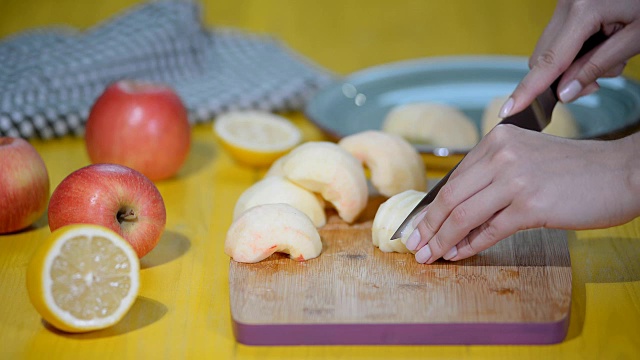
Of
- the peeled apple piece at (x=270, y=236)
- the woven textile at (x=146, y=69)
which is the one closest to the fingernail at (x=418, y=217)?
the peeled apple piece at (x=270, y=236)

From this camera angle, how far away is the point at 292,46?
8.66 ft

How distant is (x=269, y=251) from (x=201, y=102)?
849mm

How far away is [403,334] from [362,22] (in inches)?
68.3

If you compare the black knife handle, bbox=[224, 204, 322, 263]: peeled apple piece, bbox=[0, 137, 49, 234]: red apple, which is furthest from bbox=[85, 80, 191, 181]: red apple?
the black knife handle

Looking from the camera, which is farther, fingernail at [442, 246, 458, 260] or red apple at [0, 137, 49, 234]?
red apple at [0, 137, 49, 234]

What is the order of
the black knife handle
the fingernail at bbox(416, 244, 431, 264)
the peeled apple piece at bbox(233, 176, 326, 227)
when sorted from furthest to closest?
1. the black knife handle
2. the peeled apple piece at bbox(233, 176, 326, 227)
3. the fingernail at bbox(416, 244, 431, 264)

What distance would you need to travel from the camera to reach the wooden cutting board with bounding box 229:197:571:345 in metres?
1.25

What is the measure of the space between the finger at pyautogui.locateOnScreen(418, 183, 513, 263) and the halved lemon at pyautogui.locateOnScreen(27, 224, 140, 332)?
0.45 metres

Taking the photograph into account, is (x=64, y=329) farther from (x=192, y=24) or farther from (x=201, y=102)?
(x=192, y=24)

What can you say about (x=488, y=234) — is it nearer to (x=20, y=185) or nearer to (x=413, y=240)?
(x=413, y=240)

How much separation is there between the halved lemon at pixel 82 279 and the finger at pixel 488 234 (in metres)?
0.49

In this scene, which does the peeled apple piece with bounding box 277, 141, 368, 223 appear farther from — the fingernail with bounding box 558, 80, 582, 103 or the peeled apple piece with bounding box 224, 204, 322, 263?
the fingernail with bounding box 558, 80, 582, 103

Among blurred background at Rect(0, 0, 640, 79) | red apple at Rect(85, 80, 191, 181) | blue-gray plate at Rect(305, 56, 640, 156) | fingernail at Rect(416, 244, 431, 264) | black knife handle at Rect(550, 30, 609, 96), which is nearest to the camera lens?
fingernail at Rect(416, 244, 431, 264)

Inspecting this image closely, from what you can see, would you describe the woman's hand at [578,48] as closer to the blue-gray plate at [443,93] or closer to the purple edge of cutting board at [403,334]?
the blue-gray plate at [443,93]
